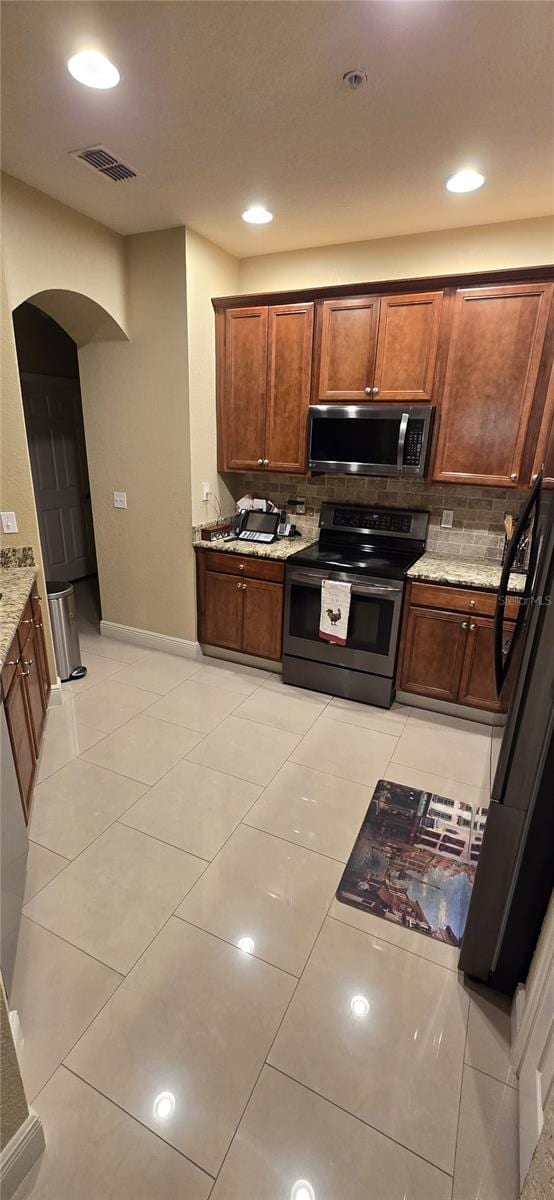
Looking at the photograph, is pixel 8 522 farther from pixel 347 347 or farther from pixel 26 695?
pixel 347 347

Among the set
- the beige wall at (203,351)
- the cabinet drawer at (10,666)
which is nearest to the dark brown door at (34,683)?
the cabinet drawer at (10,666)

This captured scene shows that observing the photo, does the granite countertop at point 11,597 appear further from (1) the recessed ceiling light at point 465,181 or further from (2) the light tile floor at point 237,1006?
(1) the recessed ceiling light at point 465,181

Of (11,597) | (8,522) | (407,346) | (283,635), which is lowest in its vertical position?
(283,635)

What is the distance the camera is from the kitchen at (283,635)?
4.34 feet

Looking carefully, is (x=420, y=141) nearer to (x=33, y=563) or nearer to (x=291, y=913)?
(x=33, y=563)

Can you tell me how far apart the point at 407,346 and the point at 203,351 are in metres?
1.30

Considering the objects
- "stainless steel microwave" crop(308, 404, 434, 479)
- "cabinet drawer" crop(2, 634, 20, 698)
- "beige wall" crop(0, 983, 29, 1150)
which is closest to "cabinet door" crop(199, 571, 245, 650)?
"stainless steel microwave" crop(308, 404, 434, 479)

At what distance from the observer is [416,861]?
2.06 metres

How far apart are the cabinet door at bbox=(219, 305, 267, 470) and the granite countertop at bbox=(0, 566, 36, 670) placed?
156 cm

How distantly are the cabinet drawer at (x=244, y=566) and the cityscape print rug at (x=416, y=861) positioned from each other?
4.81 ft

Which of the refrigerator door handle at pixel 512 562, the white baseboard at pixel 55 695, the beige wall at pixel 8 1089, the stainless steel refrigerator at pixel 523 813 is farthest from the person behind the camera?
the white baseboard at pixel 55 695

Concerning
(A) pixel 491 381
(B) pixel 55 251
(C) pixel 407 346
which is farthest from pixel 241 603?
(B) pixel 55 251

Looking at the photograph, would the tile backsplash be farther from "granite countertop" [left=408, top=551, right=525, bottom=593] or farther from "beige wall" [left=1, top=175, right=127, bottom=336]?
"beige wall" [left=1, top=175, right=127, bottom=336]

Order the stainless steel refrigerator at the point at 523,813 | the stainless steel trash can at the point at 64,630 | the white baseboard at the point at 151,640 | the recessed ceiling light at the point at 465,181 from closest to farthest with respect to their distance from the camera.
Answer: the stainless steel refrigerator at the point at 523,813 → the recessed ceiling light at the point at 465,181 → the stainless steel trash can at the point at 64,630 → the white baseboard at the point at 151,640
